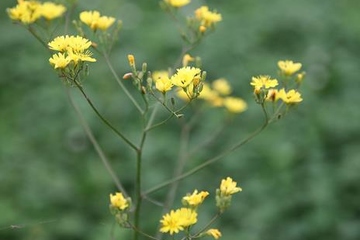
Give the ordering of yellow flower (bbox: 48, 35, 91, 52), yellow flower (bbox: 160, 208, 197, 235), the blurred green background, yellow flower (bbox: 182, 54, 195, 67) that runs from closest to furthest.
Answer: yellow flower (bbox: 160, 208, 197, 235)
yellow flower (bbox: 48, 35, 91, 52)
yellow flower (bbox: 182, 54, 195, 67)
the blurred green background

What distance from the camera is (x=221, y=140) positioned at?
4270 mm

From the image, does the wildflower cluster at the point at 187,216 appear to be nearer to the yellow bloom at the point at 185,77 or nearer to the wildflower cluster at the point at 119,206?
the wildflower cluster at the point at 119,206

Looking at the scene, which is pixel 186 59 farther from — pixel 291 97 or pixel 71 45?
pixel 71 45

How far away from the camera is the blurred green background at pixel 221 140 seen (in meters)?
3.72

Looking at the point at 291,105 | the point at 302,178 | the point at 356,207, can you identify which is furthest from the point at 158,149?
the point at 291,105

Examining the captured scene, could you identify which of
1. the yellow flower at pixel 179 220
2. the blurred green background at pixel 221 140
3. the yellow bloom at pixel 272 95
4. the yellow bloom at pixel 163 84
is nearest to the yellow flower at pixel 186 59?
the yellow bloom at pixel 272 95

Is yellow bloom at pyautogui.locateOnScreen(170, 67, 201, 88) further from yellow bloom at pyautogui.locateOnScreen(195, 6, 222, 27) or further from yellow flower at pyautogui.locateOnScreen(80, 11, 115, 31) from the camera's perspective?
yellow bloom at pyautogui.locateOnScreen(195, 6, 222, 27)

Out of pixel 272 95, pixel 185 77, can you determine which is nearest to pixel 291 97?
pixel 272 95

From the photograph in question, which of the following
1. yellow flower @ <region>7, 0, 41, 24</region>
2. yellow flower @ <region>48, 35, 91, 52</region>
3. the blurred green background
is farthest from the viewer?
the blurred green background

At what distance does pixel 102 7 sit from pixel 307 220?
291 cm

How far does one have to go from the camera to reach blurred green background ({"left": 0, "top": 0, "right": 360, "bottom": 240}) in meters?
3.72

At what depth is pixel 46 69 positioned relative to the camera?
506 cm

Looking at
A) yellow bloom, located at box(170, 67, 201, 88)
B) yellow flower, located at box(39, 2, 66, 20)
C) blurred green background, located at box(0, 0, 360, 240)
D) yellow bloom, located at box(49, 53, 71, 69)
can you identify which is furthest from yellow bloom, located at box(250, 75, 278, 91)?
blurred green background, located at box(0, 0, 360, 240)

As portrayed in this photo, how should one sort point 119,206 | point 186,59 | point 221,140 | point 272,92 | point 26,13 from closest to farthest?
point 119,206, point 272,92, point 26,13, point 186,59, point 221,140
